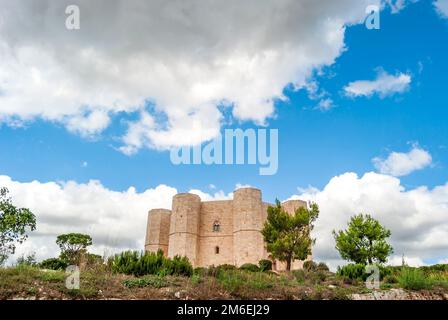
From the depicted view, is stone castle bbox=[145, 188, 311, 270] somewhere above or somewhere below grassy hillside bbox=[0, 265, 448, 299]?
above

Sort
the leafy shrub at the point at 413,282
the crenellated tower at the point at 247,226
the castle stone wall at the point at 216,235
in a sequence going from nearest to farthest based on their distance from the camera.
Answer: the leafy shrub at the point at 413,282 → the crenellated tower at the point at 247,226 → the castle stone wall at the point at 216,235

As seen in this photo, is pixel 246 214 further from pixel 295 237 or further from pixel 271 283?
pixel 271 283

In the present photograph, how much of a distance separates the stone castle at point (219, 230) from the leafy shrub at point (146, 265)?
24.1 meters

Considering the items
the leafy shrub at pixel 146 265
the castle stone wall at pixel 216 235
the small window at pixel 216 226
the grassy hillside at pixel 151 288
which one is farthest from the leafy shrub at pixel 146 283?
the small window at pixel 216 226

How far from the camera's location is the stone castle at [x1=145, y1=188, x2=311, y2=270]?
36219 millimetres

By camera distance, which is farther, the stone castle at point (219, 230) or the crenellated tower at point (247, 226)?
the stone castle at point (219, 230)

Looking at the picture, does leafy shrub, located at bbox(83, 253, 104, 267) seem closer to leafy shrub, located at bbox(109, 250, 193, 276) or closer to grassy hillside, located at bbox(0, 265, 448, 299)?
leafy shrub, located at bbox(109, 250, 193, 276)

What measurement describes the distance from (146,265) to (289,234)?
1221 centimetres

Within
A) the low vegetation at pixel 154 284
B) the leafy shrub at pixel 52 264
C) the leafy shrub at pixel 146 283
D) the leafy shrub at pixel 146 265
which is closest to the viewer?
the low vegetation at pixel 154 284

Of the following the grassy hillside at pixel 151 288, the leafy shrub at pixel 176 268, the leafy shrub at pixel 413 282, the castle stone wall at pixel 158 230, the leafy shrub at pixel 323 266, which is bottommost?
the grassy hillside at pixel 151 288

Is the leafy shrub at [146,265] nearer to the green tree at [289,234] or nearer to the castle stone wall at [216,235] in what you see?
the green tree at [289,234]

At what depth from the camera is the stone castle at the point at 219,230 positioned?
119 feet

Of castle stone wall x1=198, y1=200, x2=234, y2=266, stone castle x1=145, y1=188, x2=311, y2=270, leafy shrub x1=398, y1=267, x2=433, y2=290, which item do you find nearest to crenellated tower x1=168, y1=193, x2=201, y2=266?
stone castle x1=145, y1=188, x2=311, y2=270

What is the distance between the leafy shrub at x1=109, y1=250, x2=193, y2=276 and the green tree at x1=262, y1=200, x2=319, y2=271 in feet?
34.4
